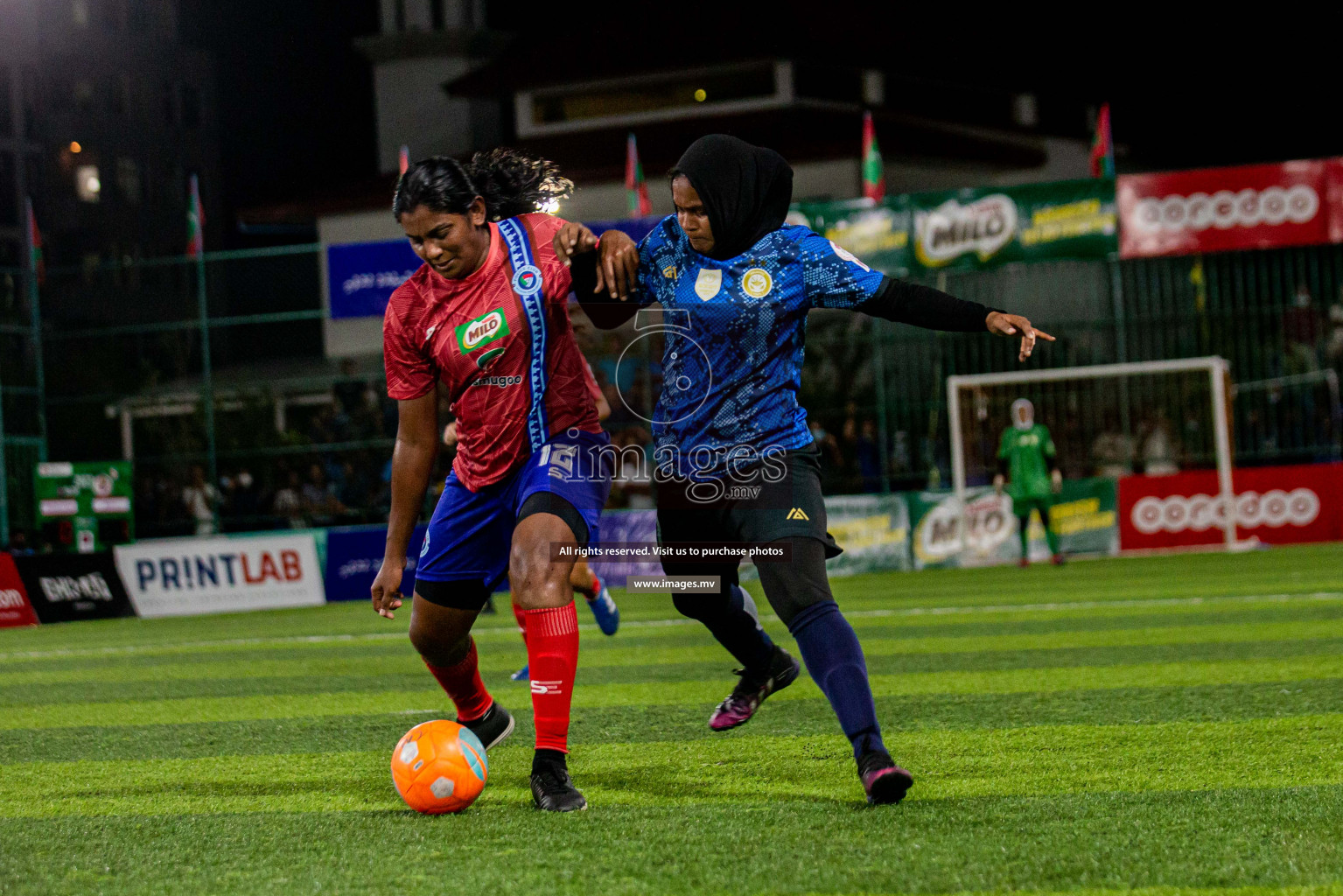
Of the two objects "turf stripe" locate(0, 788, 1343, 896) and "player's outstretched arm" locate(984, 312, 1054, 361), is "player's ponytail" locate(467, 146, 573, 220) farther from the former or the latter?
"turf stripe" locate(0, 788, 1343, 896)

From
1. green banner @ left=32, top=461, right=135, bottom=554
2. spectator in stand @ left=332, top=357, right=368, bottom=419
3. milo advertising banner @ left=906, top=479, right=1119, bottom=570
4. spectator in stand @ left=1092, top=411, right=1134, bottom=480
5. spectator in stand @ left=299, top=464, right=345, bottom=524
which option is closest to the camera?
green banner @ left=32, top=461, right=135, bottom=554

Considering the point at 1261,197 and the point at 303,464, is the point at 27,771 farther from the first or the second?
the point at 1261,197

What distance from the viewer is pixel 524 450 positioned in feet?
15.3

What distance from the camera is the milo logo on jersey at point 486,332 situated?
459 centimetres

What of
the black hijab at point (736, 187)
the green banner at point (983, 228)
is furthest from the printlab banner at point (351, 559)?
the black hijab at point (736, 187)

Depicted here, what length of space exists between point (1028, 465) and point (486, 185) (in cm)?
1240

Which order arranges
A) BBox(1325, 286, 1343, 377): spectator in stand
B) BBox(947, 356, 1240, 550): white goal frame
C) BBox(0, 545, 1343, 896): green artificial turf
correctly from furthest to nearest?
BBox(1325, 286, 1343, 377): spectator in stand < BBox(947, 356, 1240, 550): white goal frame < BBox(0, 545, 1343, 896): green artificial turf

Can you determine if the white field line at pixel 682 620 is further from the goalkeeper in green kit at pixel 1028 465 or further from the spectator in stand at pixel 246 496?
the spectator in stand at pixel 246 496

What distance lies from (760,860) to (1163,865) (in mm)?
936

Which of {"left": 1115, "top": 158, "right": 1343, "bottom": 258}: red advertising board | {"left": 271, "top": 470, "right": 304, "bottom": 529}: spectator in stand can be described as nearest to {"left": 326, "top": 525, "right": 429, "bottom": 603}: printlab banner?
{"left": 271, "top": 470, "right": 304, "bottom": 529}: spectator in stand

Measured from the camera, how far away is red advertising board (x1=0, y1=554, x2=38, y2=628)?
1586cm

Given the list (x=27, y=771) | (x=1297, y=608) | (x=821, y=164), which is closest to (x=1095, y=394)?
(x=1297, y=608)

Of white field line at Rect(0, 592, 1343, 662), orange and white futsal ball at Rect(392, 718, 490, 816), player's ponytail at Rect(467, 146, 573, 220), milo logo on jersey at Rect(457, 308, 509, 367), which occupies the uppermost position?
player's ponytail at Rect(467, 146, 573, 220)

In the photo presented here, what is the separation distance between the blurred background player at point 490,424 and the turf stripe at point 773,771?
56cm
